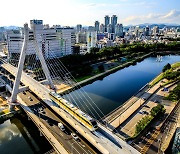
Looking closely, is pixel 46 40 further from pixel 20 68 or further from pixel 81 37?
pixel 81 37

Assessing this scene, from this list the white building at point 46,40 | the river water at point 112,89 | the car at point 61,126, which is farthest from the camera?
the white building at point 46,40

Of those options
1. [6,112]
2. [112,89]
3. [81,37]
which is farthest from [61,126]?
[81,37]

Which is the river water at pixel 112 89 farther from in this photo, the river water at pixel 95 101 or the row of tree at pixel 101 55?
the row of tree at pixel 101 55

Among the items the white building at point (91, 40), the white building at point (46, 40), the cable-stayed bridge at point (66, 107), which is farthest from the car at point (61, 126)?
the white building at point (91, 40)

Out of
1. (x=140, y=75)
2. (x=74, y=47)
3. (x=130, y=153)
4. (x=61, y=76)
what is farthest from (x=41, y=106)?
(x=74, y=47)

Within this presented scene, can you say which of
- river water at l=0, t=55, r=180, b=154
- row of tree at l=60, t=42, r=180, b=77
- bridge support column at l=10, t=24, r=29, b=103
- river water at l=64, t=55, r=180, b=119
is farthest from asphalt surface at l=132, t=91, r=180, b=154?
row of tree at l=60, t=42, r=180, b=77

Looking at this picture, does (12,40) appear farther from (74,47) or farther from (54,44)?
(74,47)
